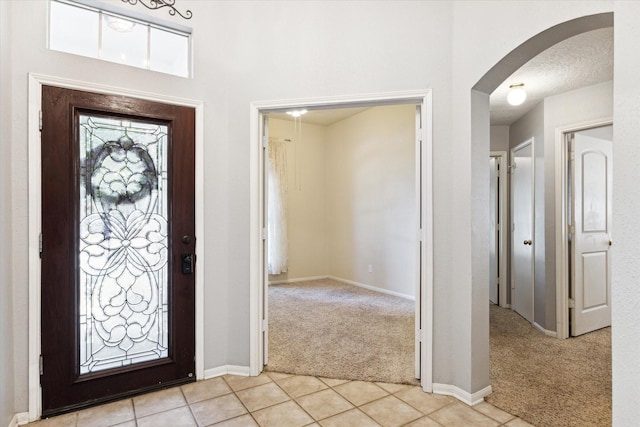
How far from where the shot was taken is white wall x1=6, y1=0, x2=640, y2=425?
81.4 inches

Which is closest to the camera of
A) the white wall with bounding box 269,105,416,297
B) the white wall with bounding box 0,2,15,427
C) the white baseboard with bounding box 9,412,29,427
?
the white wall with bounding box 0,2,15,427

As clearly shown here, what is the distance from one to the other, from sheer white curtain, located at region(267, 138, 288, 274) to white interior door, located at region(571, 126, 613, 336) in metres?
4.24

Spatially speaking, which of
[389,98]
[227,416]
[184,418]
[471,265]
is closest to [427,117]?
[389,98]

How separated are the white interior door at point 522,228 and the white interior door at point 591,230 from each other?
49 centimetres

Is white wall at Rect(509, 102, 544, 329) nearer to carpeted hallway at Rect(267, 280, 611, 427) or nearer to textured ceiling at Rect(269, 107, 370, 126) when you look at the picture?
carpeted hallway at Rect(267, 280, 611, 427)

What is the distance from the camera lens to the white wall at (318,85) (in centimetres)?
207

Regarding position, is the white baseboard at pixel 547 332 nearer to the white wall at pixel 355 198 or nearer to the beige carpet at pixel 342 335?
the beige carpet at pixel 342 335

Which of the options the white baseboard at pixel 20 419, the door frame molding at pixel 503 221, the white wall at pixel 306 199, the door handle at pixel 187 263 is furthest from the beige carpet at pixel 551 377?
the white wall at pixel 306 199

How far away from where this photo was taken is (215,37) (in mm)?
2678

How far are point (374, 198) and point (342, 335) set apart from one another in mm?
2703

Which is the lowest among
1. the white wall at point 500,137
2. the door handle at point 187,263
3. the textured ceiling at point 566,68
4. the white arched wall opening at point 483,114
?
the door handle at point 187,263

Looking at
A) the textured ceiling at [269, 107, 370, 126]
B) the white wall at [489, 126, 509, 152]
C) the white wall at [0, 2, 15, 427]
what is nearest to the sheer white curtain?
the textured ceiling at [269, 107, 370, 126]

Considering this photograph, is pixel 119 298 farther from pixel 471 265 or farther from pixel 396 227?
pixel 396 227

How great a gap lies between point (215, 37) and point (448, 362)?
3.02 m
